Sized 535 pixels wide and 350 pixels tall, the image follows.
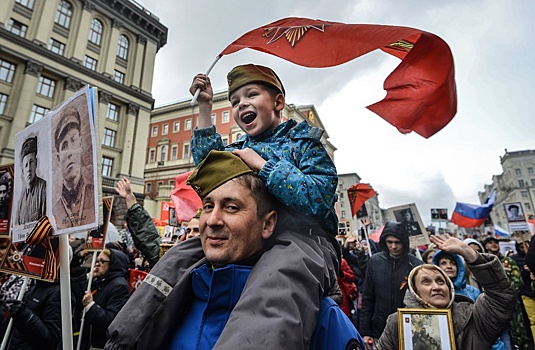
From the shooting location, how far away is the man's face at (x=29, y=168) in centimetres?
215

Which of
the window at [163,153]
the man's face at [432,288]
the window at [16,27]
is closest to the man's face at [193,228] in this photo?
the man's face at [432,288]

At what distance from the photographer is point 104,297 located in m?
3.72

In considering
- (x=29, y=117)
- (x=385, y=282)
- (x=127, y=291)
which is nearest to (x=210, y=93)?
(x=127, y=291)

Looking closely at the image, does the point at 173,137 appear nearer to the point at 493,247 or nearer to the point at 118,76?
the point at 118,76

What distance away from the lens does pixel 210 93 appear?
196 centimetres

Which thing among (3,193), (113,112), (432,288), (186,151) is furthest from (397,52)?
(186,151)

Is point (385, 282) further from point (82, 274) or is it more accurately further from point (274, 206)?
point (82, 274)

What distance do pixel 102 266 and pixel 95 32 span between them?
3466 cm

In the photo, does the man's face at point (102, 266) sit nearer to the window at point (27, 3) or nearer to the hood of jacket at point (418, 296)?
the hood of jacket at point (418, 296)

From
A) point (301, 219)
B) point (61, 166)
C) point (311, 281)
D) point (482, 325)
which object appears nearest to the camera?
point (311, 281)

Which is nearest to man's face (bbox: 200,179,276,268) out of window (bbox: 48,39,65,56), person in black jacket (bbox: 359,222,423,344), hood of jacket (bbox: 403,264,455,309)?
hood of jacket (bbox: 403,264,455,309)

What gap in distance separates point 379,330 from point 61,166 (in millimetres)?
4003

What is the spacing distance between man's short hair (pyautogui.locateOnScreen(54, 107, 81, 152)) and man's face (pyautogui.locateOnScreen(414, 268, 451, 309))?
2.95 meters

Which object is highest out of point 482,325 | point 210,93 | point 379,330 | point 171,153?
point 171,153
